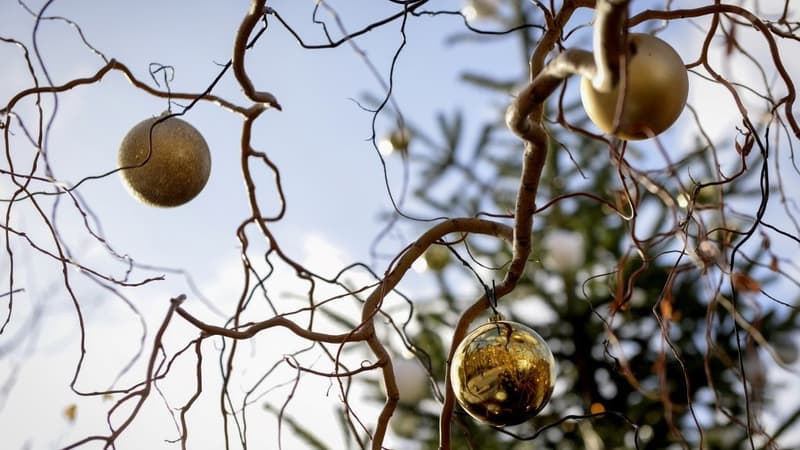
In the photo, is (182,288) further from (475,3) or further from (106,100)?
(475,3)

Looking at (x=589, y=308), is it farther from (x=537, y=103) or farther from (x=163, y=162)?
(x=537, y=103)

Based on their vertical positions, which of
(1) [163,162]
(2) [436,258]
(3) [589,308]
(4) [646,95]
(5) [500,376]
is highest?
(2) [436,258]

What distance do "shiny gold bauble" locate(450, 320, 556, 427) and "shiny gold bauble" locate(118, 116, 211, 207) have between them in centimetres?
39

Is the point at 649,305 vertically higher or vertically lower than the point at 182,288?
higher

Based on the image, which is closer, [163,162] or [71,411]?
[163,162]

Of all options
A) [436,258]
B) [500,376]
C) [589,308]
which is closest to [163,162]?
[500,376]

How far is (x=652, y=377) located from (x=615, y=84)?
2176mm

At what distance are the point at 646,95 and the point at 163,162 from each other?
551mm

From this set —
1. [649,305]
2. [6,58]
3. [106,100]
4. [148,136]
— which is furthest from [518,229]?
[649,305]

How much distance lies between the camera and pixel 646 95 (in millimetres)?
593

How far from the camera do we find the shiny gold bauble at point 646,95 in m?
0.59

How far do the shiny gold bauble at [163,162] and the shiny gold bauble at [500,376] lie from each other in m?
0.39

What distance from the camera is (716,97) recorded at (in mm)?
1842

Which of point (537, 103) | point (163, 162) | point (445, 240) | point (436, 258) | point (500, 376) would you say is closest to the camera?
point (537, 103)
